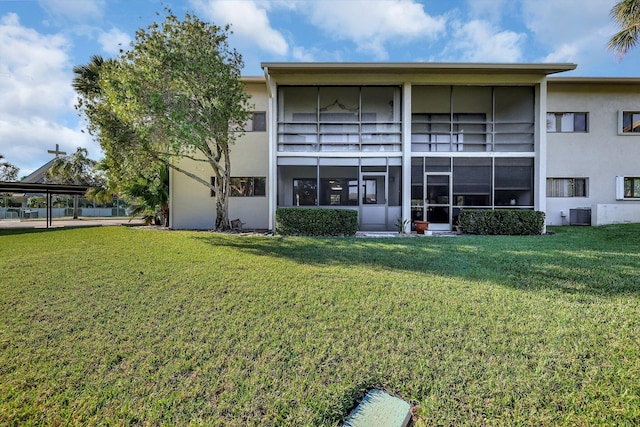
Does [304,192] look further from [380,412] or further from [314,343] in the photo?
[380,412]

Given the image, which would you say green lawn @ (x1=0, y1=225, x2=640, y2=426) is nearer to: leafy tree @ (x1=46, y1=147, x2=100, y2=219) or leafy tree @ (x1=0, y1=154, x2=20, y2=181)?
leafy tree @ (x1=46, y1=147, x2=100, y2=219)

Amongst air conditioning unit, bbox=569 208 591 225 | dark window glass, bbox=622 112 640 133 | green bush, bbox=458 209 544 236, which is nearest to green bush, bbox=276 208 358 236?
green bush, bbox=458 209 544 236

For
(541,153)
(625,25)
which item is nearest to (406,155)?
(541,153)

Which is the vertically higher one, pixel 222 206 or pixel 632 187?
pixel 632 187

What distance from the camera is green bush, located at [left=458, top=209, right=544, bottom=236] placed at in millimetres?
10883

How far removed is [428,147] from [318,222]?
19.4ft

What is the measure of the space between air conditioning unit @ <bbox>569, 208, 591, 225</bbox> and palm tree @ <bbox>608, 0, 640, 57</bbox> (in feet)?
21.2

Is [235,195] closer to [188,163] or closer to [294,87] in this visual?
[188,163]

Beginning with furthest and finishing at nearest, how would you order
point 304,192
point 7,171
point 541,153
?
1. point 7,171
2. point 304,192
3. point 541,153

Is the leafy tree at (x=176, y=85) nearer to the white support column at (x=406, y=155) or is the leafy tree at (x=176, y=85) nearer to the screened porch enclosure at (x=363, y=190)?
the screened porch enclosure at (x=363, y=190)

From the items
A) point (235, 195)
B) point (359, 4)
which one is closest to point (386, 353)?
point (235, 195)

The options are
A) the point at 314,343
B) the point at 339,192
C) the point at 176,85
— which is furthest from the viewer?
the point at 339,192

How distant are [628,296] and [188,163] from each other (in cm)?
→ 1494

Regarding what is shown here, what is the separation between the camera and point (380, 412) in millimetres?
2115
